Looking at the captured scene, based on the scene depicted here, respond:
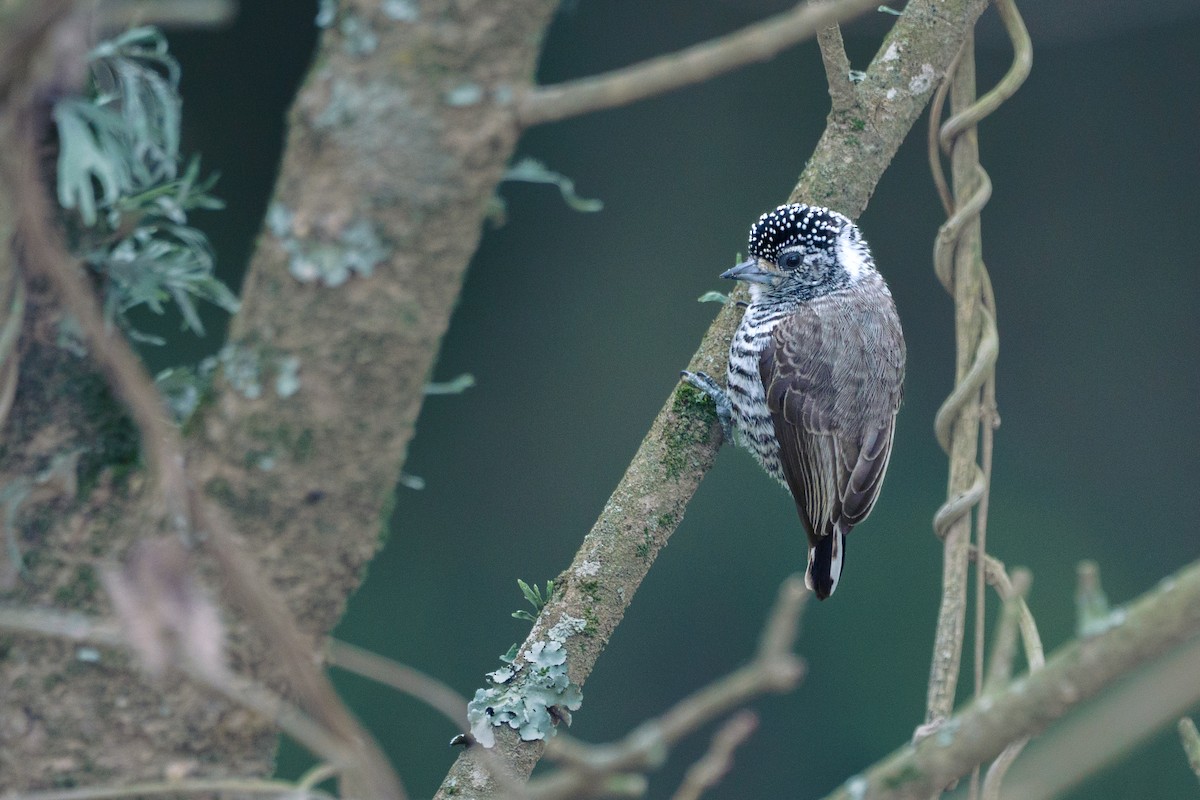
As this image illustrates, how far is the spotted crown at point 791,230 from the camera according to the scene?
168 cm

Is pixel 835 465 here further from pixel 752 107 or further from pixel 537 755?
pixel 752 107

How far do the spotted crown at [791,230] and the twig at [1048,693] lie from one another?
1012mm

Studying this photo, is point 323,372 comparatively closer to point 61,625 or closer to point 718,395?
point 61,625

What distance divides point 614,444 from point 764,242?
1575 mm

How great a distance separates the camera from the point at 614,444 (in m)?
3.41

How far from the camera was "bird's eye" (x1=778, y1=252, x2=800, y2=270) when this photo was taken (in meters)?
1.88

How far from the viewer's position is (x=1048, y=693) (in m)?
0.61

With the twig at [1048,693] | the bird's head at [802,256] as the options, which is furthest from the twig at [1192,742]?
the bird's head at [802,256]

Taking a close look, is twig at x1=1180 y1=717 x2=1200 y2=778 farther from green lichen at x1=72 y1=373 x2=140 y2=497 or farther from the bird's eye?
the bird's eye

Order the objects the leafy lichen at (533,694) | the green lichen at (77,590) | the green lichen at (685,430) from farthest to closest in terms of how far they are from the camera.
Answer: the green lichen at (685,430), the leafy lichen at (533,694), the green lichen at (77,590)

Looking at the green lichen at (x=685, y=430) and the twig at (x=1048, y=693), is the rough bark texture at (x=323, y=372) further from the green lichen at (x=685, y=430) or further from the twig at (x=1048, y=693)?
the green lichen at (x=685, y=430)

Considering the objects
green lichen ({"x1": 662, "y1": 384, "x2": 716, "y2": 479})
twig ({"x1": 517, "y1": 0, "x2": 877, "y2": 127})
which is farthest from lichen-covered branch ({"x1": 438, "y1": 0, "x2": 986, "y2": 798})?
twig ({"x1": 517, "y1": 0, "x2": 877, "y2": 127})

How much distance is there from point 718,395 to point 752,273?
0.50 metres

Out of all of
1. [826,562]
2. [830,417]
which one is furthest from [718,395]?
[826,562]
